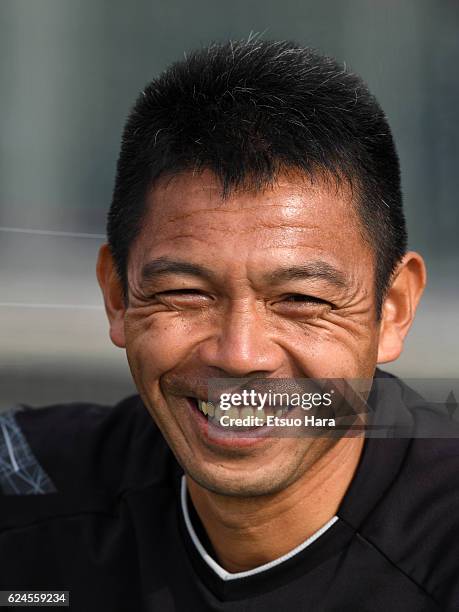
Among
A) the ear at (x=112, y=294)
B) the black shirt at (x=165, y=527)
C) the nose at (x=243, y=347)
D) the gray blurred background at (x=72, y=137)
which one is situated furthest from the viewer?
the gray blurred background at (x=72, y=137)

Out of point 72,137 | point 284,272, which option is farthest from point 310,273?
point 72,137

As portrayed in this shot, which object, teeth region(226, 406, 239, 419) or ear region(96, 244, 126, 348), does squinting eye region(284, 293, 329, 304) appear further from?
ear region(96, 244, 126, 348)

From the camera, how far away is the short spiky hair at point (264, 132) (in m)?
1.22

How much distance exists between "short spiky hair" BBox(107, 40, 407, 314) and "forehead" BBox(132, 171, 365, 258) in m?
0.02

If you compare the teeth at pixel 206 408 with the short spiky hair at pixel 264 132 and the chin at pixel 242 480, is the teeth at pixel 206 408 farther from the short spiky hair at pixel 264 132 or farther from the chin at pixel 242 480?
the short spiky hair at pixel 264 132

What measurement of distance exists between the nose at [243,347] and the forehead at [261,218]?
9cm

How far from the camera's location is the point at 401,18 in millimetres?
1768

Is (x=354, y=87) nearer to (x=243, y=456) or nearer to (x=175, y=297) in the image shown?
(x=175, y=297)

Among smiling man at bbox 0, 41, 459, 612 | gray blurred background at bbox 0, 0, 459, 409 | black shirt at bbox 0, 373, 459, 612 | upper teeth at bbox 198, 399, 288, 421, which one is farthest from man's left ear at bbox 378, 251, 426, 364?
gray blurred background at bbox 0, 0, 459, 409

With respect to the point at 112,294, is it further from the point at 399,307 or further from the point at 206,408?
the point at 399,307

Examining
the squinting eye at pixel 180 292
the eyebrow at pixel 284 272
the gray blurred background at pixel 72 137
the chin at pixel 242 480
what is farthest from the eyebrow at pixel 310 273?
the gray blurred background at pixel 72 137

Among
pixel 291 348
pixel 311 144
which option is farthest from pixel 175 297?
pixel 311 144

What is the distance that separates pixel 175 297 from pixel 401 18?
2.91 ft

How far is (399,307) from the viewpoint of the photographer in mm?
1364
